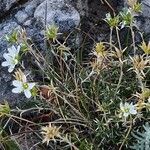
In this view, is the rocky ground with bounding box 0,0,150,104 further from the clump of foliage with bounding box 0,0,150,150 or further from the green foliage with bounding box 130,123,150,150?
the green foliage with bounding box 130,123,150,150

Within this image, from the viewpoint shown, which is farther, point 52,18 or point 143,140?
point 52,18

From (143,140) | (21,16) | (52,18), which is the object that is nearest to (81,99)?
(143,140)

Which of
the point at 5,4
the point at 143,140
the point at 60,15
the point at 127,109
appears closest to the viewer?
the point at 127,109

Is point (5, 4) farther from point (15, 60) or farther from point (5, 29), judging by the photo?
point (15, 60)

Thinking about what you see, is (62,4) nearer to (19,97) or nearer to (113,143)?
(19,97)

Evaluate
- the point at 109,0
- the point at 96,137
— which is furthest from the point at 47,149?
the point at 109,0

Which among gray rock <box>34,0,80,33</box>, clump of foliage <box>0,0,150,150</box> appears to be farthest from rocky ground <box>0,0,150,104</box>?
clump of foliage <box>0,0,150,150</box>
